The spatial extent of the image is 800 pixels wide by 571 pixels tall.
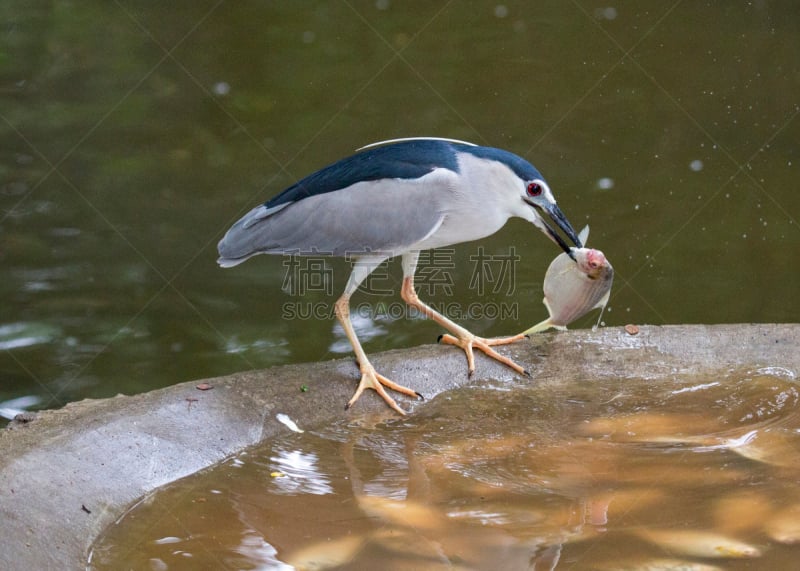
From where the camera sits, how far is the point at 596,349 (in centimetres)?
393

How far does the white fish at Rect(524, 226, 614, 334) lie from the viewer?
3.81 metres

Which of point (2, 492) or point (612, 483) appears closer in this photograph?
point (2, 492)

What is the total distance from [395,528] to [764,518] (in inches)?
39.9

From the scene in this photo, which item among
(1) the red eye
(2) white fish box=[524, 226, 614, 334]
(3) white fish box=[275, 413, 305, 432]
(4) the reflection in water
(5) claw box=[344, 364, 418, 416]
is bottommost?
(4) the reflection in water

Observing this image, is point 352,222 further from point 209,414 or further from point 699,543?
point 699,543

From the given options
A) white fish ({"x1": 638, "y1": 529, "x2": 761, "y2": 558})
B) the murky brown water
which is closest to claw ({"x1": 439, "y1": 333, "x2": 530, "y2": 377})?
the murky brown water

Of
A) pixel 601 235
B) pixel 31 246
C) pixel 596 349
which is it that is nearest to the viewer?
pixel 596 349

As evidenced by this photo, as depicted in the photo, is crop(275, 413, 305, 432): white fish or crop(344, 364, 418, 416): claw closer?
crop(275, 413, 305, 432): white fish

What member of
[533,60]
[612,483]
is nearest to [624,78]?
[533,60]

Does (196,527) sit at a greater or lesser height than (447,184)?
lesser

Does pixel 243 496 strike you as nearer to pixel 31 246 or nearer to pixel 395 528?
pixel 395 528

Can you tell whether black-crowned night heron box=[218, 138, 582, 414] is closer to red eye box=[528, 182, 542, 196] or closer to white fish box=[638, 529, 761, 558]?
red eye box=[528, 182, 542, 196]

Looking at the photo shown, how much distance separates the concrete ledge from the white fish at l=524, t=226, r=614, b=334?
13 cm

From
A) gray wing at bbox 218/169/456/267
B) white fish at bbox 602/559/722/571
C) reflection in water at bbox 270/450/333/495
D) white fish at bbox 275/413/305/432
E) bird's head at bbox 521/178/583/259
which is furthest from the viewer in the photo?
gray wing at bbox 218/169/456/267
